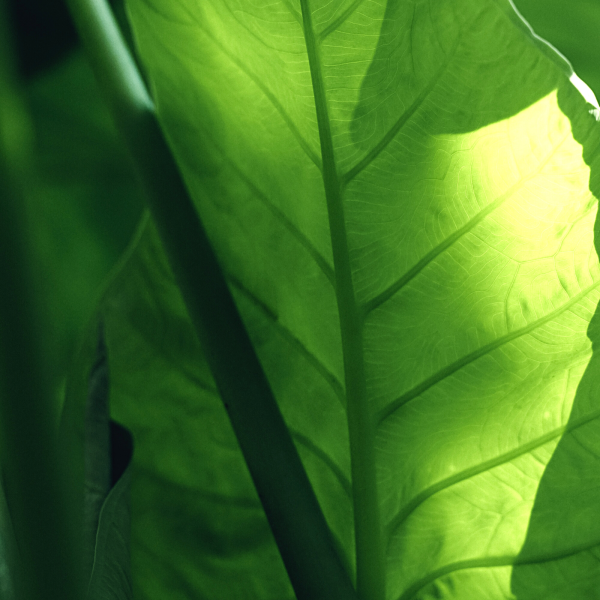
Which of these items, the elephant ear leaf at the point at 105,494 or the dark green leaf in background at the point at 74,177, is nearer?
the elephant ear leaf at the point at 105,494

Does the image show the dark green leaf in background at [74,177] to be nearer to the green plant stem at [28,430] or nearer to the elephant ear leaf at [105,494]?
the elephant ear leaf at [105,494]

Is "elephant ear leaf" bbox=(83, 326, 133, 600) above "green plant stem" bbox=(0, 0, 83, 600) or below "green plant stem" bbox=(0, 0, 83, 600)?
below

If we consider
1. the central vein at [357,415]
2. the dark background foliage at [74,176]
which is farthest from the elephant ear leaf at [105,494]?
the dark background foliage at [74,176]

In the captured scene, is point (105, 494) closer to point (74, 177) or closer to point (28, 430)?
point (28, 430)

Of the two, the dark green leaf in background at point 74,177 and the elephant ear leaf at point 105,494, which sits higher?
the dark green leaf in background at point 74,177

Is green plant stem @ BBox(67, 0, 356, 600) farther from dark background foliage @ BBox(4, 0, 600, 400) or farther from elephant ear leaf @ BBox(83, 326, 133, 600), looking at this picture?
dark background foliage @ BBox(4, 0, 600, 400)

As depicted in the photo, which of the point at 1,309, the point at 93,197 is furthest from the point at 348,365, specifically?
the point at 93,197

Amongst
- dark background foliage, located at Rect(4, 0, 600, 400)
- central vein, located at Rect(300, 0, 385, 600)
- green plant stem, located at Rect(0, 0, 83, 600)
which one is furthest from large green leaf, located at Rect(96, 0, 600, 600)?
dark background foliage, located at Rect(4, 0, 600, 400)

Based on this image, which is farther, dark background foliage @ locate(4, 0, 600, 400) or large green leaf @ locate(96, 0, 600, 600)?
dark background foliage @ locate(4, 0, 600, 400)
